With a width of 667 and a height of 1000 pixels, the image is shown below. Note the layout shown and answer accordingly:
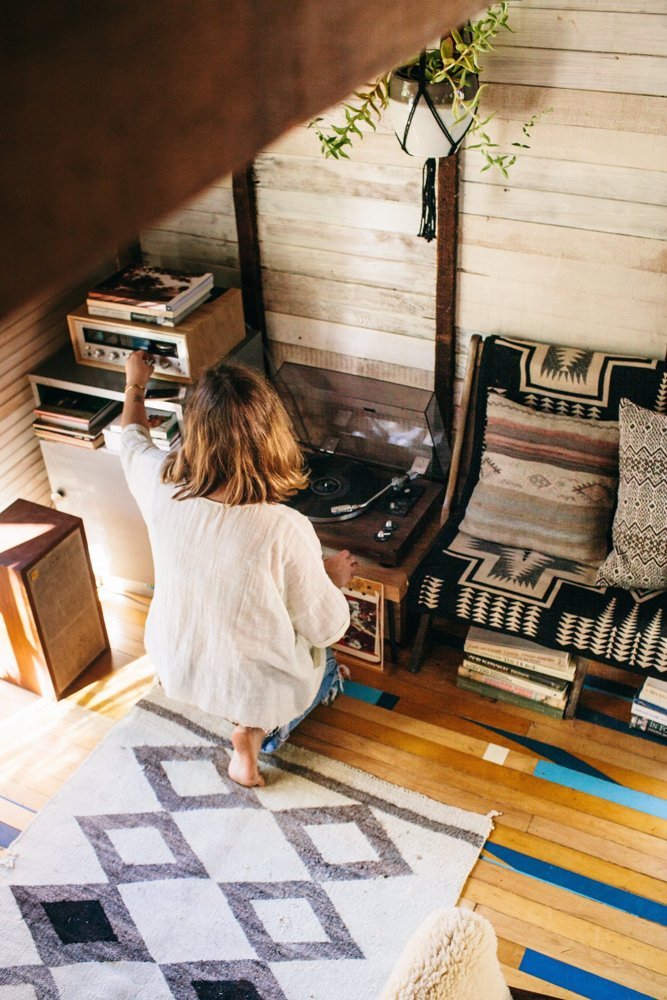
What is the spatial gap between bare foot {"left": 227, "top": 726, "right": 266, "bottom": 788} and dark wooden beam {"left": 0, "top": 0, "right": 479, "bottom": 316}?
8.11 ft

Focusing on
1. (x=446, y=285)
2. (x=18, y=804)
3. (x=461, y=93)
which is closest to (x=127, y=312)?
(x=446, y=285)

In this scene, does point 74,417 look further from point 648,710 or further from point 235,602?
point 648,710

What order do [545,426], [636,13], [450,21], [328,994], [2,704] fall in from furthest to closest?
[2,704]
[545,426]
[636,13]
[328,994]
[450,21]

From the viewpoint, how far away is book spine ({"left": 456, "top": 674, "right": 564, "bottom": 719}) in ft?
9.21

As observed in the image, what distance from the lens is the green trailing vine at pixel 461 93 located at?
237cm

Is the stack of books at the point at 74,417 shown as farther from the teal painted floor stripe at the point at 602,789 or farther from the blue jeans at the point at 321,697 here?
the teal painted floor stripe at the point at 602,789

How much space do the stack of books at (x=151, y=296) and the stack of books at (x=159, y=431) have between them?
308mm

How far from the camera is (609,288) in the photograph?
271 centimetres

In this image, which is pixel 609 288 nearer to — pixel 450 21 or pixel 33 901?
pixel 33 901

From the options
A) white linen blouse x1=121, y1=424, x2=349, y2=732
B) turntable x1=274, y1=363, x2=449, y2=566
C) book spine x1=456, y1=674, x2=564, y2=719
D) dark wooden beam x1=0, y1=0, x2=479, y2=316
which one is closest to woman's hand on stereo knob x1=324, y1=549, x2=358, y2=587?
white linen blouse x1=121, y1=424, x2=349, y2=732

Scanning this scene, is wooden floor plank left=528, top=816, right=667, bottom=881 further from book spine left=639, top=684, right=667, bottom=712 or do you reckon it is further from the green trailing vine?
the green trailing vine

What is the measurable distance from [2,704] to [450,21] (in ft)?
9.94

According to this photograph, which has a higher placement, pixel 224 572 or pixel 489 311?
pixel 489 311

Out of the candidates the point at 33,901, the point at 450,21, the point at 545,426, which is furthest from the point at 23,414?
the point at 450,21
